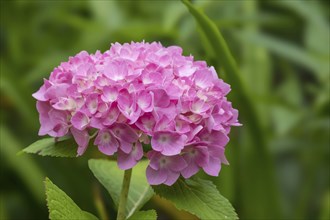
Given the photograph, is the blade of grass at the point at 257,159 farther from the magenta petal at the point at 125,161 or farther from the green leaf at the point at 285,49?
the magenta petal at the point at 125,161

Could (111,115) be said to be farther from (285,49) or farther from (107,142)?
(285,49)

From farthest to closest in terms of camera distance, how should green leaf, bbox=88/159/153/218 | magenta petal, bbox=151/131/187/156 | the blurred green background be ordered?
Result: the blurred green background, green leaf, bbox=88/159/153/218, magenta petal, bbox=151/131/187/156

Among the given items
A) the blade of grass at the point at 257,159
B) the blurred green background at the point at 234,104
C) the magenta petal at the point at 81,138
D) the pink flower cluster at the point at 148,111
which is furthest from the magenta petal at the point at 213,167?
the blurred green background at the point at 234,104

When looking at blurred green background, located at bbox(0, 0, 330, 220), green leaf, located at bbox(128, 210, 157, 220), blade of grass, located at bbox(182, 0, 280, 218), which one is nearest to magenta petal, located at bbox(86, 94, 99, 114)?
green leaf, located at bbox(128, 210, 157, 220)

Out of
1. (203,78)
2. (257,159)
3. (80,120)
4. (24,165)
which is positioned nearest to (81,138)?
(80,120)

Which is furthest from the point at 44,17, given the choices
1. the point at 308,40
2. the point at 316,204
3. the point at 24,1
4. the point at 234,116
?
the point at 234,116

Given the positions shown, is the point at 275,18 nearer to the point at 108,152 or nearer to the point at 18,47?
the point at 18,47

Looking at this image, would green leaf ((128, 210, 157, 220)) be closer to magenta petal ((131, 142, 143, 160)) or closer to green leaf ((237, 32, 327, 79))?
magenta petal ((131, 142, 143, 160))
